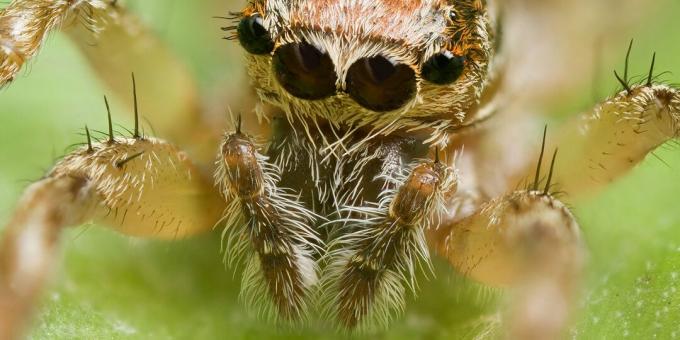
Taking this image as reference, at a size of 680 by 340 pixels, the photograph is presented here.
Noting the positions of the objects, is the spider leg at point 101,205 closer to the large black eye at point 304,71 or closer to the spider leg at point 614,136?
the large black eye at point 304,71

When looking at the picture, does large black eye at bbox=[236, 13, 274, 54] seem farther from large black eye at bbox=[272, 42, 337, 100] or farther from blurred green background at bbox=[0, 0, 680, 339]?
blurred green background at bbox=[0, 0, 680, 339]

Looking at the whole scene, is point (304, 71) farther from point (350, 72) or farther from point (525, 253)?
point (525, 253)

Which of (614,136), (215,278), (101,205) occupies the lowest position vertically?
(215,278)

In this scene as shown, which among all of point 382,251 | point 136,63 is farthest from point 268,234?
point 136,63

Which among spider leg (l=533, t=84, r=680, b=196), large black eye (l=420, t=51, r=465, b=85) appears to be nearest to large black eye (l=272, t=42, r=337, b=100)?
large black eye (l=420, t=51, r=465, b=85)

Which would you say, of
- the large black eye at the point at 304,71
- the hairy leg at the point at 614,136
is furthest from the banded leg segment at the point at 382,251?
the hairy leg at the point at 614,136

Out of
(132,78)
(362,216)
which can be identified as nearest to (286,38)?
(362,216)
